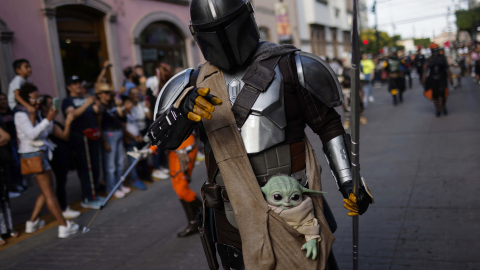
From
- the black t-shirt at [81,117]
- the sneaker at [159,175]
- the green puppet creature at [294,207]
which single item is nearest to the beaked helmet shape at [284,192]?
the green puppet creature at [294,207]

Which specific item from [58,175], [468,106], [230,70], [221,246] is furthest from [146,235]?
[468,106]

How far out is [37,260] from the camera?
407 centimetres

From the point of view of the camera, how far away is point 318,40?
29250 mm

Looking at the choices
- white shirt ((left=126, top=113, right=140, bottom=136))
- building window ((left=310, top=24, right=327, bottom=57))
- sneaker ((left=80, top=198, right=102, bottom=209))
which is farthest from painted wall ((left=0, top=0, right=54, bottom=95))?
building window ((left=310, top=24, right=327, bottom=57))

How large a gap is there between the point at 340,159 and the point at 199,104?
0.77m

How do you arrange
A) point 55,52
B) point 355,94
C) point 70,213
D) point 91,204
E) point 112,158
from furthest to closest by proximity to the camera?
point 55,52 → point 112,158 → point 91,204 → point 70,213 → point 355,94

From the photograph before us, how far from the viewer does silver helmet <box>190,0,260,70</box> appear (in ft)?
6.20

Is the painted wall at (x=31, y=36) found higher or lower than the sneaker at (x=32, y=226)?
higher

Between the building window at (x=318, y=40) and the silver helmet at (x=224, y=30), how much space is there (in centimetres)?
2603

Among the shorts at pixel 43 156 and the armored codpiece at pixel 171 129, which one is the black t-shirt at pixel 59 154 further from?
the armored codpiece at pixel 171 129

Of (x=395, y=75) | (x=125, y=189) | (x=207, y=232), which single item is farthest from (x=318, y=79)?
(x=395, y=75)

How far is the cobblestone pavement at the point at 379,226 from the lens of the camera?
338cm

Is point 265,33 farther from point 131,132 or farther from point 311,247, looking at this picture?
point 311,247

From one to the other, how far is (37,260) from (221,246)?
280 cm
